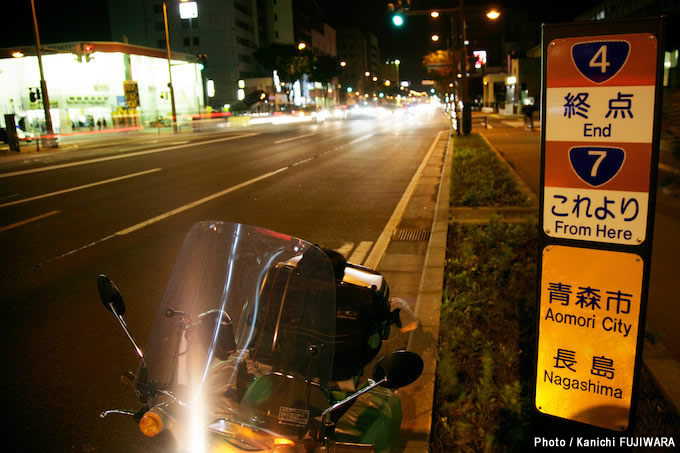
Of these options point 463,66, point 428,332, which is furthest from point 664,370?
point 463,66

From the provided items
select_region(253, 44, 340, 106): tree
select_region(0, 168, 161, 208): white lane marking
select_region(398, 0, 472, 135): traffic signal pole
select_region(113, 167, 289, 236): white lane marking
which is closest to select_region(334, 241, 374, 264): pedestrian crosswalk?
select_region(113, 167, 289, 236): white lane marking

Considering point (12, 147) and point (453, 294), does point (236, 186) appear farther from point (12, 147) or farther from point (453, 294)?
point (12, 147)

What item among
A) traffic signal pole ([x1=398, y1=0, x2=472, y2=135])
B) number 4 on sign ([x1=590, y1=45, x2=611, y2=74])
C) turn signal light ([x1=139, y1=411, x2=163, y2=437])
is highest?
traffic signal pole ([x1=398, y1=0, x2=472, y2=135])

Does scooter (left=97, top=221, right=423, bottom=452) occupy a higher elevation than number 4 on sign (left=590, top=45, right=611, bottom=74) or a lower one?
lower

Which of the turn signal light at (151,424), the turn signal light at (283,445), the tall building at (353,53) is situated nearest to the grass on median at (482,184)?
the turn signal light at (283,445)

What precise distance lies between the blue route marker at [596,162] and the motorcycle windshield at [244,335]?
110 centimetres

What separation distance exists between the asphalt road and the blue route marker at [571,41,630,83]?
225cm

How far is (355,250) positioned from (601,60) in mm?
5072

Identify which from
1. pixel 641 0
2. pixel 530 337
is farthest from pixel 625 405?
pixel 641 0

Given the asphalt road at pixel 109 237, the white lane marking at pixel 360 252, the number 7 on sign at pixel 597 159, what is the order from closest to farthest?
1. the number 7 on sign at pixel 597 159
2. the asphalt road at pixel 109 237
3. the white lane marking at pixel 360 252

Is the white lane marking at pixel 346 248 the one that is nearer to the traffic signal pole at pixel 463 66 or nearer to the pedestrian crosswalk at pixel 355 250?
the pedestrian crosswalk at pixel 355 250

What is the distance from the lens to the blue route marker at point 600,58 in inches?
79.7

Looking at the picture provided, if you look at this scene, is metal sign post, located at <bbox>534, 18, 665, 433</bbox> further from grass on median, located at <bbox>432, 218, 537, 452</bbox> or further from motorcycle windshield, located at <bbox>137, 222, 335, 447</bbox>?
motorcycle windshield, located at <bbox>137, 222, 335, 447</bbox>

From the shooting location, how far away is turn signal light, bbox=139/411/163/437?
1987 millimetres
